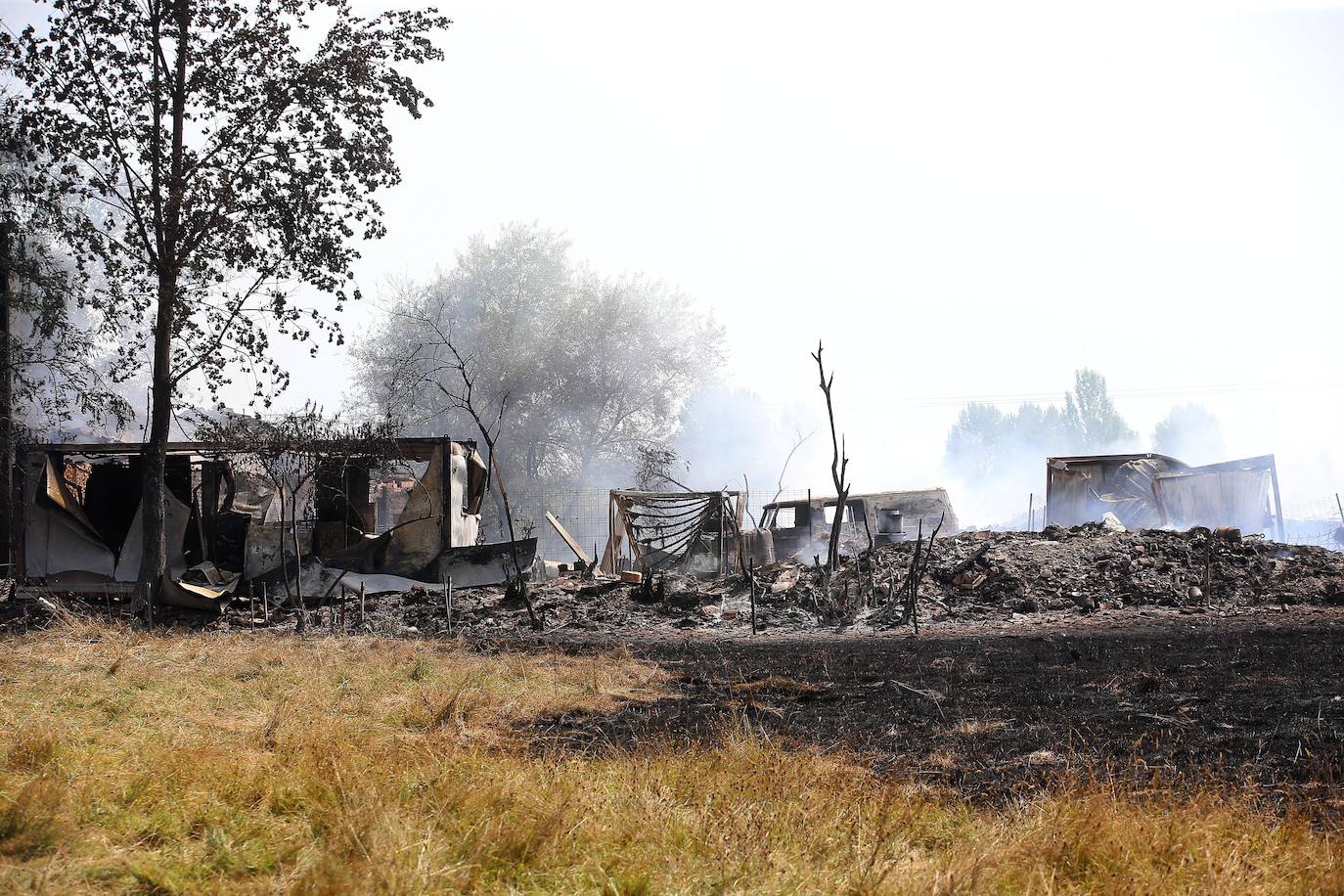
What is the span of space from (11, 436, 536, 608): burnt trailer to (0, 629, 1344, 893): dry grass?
8.84 m

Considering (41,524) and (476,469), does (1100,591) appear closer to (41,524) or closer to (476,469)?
(476,469)

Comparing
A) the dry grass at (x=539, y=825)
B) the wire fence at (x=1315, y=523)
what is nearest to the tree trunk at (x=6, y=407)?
the dry grass at (x=539, y=825)

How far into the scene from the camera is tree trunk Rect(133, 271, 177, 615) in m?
11.4

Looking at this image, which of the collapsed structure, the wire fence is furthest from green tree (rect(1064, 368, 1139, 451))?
the collapsed structure

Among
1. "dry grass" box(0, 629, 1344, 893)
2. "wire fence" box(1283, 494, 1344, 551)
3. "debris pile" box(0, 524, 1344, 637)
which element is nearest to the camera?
"dry grass" box(0, 629, 1344, 893)

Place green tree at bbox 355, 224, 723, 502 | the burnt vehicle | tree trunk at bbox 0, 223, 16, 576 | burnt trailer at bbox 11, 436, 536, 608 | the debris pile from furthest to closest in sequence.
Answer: green tree at bbox 355, 224, 723, 502, the burnt vehicle, burnt trailer at bbox 11, 436, 536, 608, tree trunk at bbox 0, 223, 16, 576, the debris pile

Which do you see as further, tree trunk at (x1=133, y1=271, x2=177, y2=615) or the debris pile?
the debris pile

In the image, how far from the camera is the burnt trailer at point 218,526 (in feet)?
43.7

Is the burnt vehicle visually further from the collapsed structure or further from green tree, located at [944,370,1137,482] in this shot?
green tree, located at [944,370,1137,482]

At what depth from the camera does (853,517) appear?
913 inches

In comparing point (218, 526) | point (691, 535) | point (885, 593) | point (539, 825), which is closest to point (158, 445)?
point (218, 526)

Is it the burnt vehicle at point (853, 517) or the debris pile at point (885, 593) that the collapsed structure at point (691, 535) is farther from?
the debris pile at point (885, 593)

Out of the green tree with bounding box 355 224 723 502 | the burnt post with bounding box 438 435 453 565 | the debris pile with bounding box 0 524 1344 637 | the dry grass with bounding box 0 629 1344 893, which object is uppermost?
the green tree with bounding box 355 224 723 502

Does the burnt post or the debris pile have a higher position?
the burnt post
